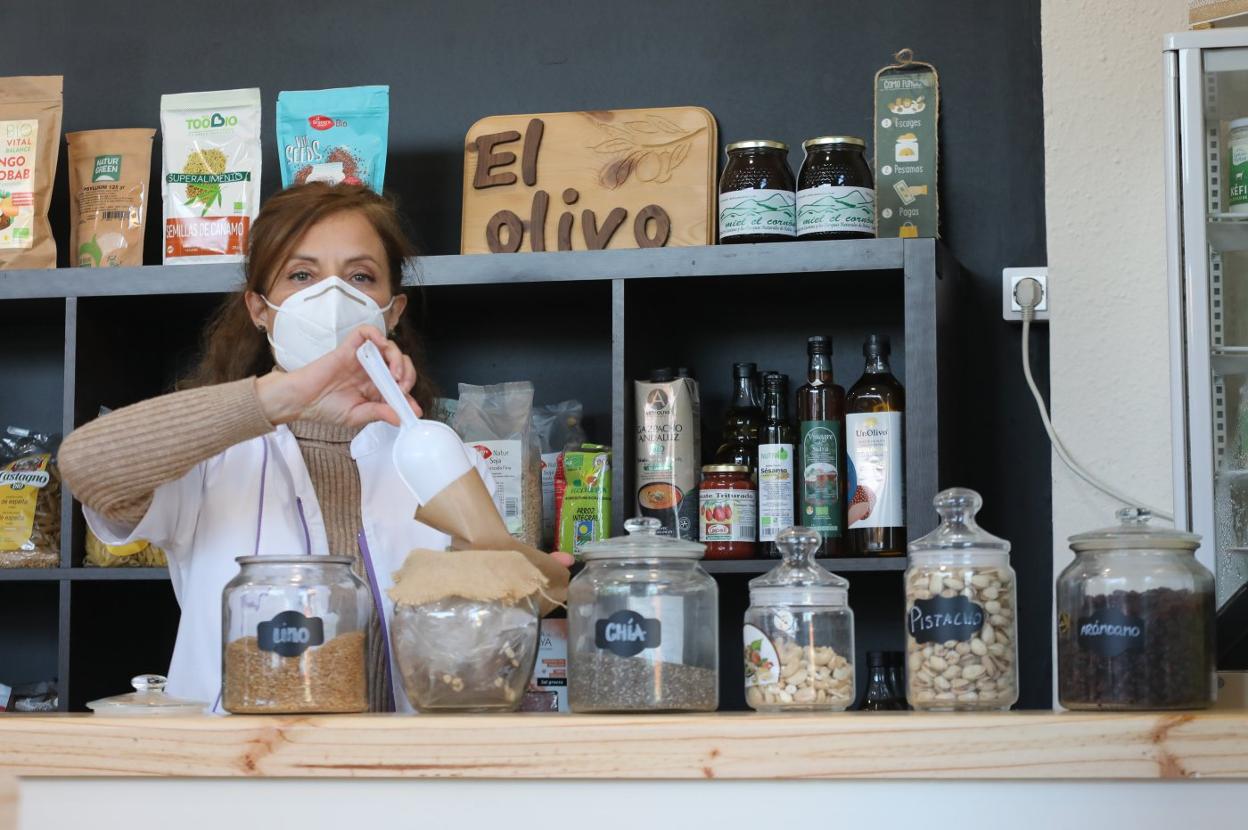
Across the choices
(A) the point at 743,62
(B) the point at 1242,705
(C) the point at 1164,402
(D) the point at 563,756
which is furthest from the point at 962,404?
(D) the point at 563,756

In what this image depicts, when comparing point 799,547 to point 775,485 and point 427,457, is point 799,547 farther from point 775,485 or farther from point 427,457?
point 775,485

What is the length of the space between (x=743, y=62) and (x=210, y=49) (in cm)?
98

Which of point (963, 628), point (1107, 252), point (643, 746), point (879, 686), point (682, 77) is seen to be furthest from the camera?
point (682, 77)

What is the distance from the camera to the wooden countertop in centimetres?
85

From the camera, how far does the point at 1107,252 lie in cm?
226

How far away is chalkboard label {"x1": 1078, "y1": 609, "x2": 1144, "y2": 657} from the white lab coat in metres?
0.83

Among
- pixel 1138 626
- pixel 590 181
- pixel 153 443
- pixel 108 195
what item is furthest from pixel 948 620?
pixel 108 195

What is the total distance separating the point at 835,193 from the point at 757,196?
0.12 meters

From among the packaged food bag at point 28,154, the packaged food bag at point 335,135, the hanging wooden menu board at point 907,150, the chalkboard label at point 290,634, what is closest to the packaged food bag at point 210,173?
the packaged food bag at point 335,135

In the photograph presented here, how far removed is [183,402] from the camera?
4.69 ft

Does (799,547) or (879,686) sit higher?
(799,547)

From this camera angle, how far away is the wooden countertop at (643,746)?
0.85 m

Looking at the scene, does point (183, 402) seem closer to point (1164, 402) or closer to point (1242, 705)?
point (1242, 705)

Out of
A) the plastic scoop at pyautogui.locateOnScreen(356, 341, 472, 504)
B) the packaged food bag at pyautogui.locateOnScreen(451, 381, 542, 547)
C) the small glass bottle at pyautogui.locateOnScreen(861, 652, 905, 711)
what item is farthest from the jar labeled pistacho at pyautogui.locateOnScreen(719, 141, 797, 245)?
the plastic scoop at pyautogui.locateOnScreen(356, 341, 472, 504)
